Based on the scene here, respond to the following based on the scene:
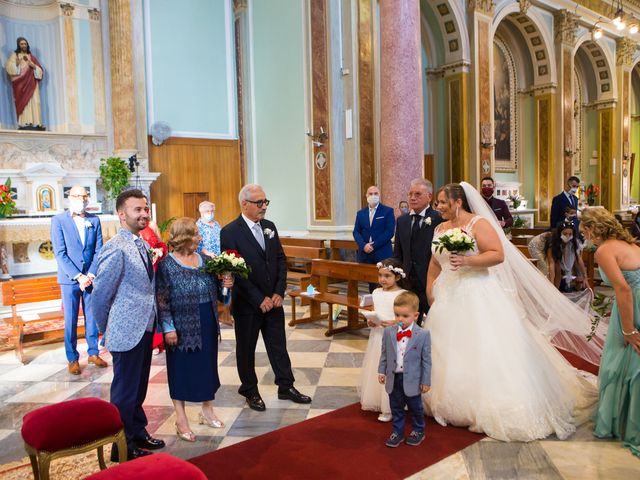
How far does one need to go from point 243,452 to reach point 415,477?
115cm

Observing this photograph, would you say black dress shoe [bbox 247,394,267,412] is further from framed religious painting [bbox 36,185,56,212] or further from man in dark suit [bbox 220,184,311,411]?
framed religious painting [bbox 36,185,56,212]

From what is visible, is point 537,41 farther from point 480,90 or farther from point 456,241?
point 456,241

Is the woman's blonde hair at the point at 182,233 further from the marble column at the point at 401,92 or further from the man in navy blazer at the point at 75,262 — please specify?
the marble column at the point at 401,92

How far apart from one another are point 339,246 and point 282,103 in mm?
4432

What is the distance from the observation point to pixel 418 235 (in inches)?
177

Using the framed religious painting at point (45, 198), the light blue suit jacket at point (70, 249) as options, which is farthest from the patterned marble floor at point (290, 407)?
the framed religious painting at point (45, 198)

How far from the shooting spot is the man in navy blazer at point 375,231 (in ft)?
23.8

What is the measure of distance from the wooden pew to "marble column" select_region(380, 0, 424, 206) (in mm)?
2203

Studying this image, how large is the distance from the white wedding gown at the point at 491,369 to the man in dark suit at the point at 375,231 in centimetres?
327

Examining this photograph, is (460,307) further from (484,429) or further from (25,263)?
(25,263)

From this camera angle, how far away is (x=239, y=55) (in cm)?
1377

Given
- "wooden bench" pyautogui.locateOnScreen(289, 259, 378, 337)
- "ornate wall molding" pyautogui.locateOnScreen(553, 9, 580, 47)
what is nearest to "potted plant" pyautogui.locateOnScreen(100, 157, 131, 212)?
"wooden bench" pyautogui.locateOnScreen(289, 259, 378, 337)

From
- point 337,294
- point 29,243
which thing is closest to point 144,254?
point 337,294

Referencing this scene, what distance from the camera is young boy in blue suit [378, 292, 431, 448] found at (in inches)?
134
